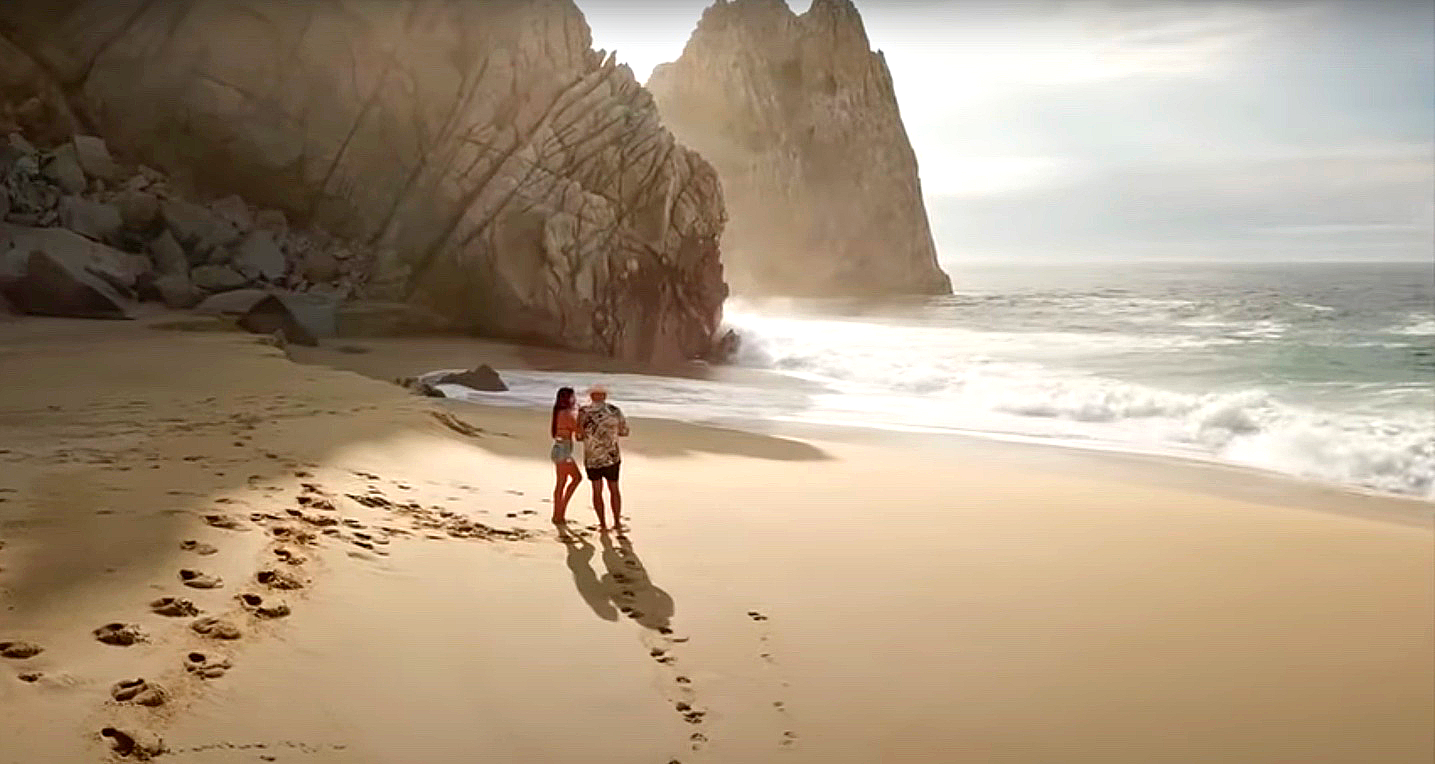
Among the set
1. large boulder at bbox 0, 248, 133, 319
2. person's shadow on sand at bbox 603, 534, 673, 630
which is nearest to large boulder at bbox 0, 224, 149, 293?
large boulder at bbox 0, 248, 133, 319

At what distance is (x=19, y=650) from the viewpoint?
11.2ft

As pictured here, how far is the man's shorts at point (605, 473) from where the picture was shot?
6.35 metres

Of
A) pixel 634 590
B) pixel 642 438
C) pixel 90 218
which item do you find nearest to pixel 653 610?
pixel 634 590

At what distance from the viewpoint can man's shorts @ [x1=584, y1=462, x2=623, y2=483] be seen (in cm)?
635

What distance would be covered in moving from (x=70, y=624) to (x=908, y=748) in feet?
10.1

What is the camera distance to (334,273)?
20.0 meters

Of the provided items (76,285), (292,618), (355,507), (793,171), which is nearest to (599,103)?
(76,285)

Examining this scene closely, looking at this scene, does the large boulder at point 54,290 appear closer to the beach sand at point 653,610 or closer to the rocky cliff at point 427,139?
the rocky cliff at point 427,139

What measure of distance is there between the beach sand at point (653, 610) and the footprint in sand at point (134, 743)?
1.0 inches

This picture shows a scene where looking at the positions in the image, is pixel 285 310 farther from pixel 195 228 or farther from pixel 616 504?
pixel 616 504

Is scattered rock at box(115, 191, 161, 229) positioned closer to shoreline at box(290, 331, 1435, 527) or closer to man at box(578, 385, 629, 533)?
shoreline at box(290, 331, 1435, 527)

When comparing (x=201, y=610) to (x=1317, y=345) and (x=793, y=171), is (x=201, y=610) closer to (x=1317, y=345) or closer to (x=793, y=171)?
(x=1317, y=345)

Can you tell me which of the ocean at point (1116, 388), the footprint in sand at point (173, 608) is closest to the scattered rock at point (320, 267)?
the ocean at point (1116, 388)

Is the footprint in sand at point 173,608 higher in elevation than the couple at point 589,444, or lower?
lower
